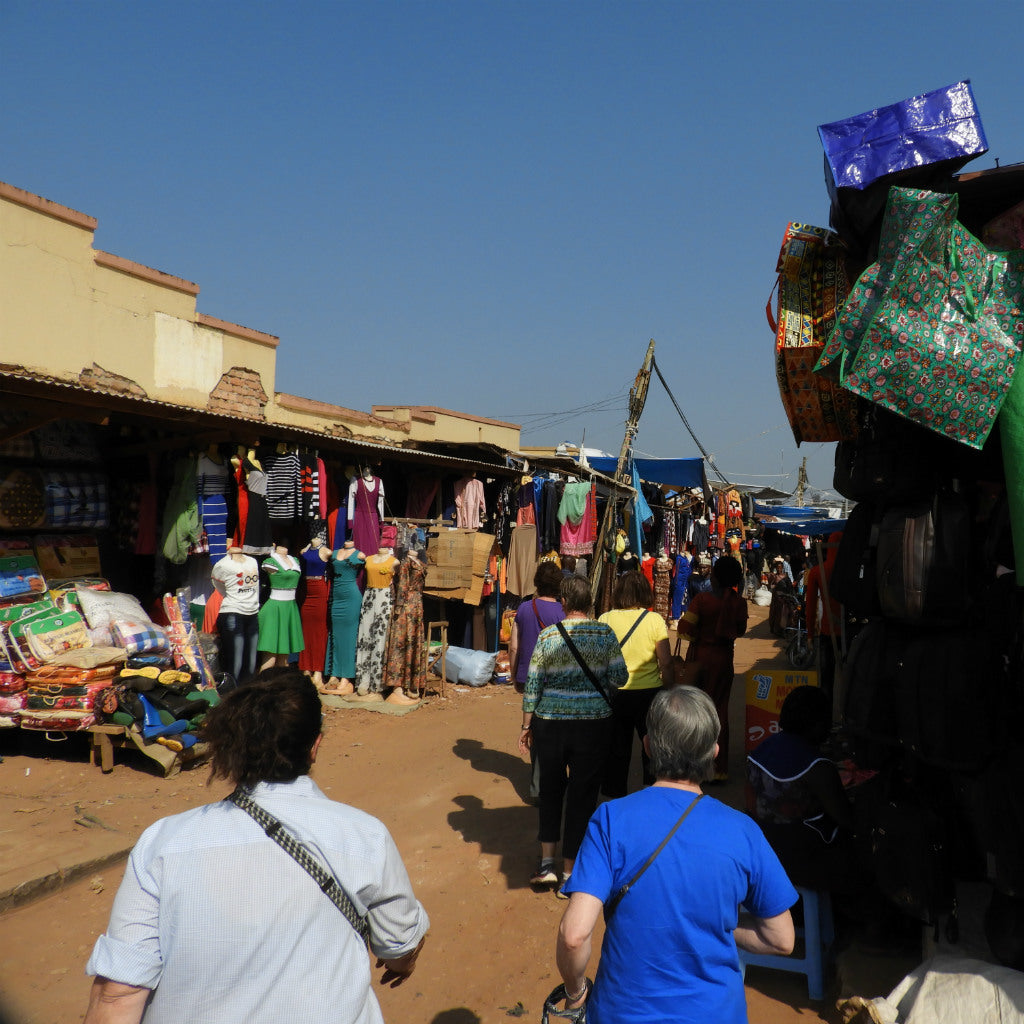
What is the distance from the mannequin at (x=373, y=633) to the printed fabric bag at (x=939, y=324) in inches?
279

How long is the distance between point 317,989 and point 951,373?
111 inches

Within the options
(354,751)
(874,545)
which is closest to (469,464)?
(354,751)

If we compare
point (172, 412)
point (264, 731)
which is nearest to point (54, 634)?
point (172, 412)

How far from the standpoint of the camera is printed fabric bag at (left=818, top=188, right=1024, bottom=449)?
9.55 feet

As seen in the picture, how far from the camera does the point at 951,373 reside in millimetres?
2914

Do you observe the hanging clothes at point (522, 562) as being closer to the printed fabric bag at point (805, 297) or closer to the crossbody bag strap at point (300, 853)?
the printed fabric bag at point (805, 297)

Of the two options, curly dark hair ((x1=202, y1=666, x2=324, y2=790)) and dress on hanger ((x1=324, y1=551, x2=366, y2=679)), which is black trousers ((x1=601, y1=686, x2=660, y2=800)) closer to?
curly dark hair ((x1=202, y1=666, x2=324, y2=790))

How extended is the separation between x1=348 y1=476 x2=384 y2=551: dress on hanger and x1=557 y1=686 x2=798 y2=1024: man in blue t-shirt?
288 inches

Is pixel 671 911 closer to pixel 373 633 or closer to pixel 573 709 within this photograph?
pixel 573 709

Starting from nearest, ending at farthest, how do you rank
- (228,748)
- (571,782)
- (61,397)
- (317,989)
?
(317,989), (228,748), (571,782), (61,397)

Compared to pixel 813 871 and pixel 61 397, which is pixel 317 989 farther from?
pixel 61 397

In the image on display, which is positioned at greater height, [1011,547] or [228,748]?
[1011,547]

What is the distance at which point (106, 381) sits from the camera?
27.6ft

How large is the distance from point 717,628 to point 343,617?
4.74m
